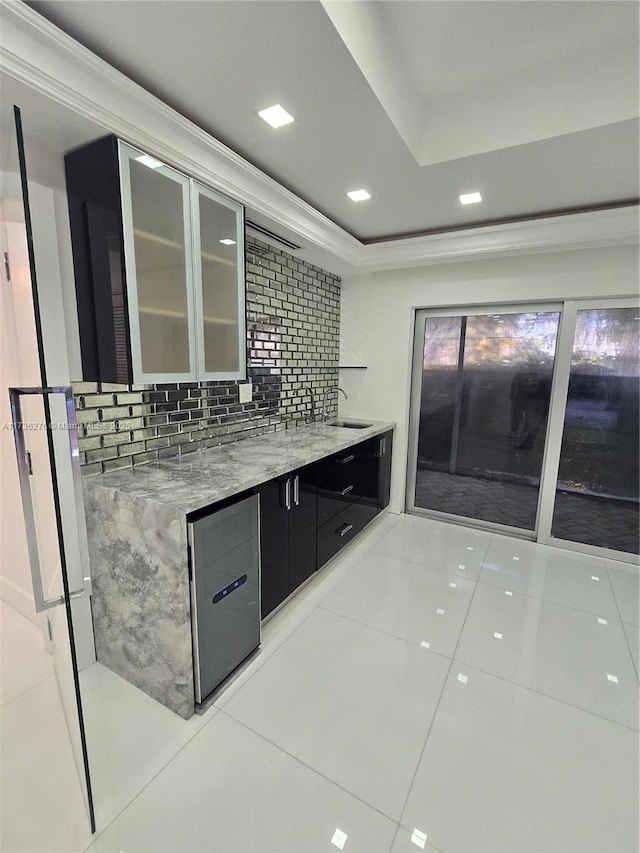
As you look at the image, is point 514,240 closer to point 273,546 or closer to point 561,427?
point 561,427

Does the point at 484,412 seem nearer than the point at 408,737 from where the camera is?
No

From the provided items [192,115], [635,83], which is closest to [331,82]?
[192,115]

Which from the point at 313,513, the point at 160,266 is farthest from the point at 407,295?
the point at 160,266

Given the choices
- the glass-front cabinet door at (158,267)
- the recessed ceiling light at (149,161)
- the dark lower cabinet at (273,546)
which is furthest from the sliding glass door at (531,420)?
the recessed ceiling light at (149,161)

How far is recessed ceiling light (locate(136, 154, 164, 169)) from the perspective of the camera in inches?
63.4

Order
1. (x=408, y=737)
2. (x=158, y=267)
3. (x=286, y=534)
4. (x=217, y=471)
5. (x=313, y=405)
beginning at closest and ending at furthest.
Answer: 1. (x=408, y=737)
2. (x=158, y=267)
3. (x=217, y=471)
4. (x=286, y=534)
5. (x=313, y=405)

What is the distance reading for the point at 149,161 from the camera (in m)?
1.65

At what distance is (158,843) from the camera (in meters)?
1.22

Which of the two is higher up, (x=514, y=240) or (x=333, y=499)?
(x=514, y=240)

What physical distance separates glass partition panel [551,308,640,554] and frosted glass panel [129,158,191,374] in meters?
3.02

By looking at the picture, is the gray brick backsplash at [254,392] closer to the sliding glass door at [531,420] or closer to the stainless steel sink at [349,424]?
the stainless steel sink at [349,424]

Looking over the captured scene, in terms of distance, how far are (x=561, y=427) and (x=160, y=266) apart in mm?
3211

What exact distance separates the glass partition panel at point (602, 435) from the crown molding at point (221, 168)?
69 cm

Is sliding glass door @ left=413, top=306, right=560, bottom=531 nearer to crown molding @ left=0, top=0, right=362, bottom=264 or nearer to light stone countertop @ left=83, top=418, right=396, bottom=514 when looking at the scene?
light stone countertop @ left=83, top=418, right=396, bottom=514
